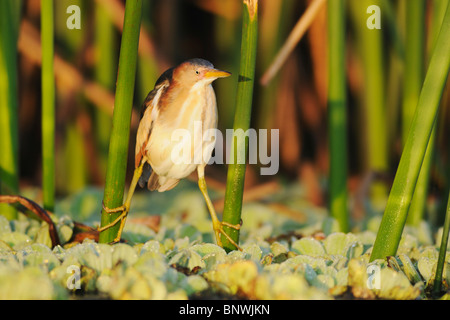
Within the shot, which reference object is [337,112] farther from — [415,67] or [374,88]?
[374,88]

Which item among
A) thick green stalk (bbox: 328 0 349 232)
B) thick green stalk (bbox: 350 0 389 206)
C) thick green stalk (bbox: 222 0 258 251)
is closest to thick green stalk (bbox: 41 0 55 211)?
thick green stalk (bbox: 222 0 258 251)

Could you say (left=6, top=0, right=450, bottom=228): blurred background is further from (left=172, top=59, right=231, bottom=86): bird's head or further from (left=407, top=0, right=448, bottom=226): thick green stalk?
(left=172, top=59, right=231, bottom=86): bird's head

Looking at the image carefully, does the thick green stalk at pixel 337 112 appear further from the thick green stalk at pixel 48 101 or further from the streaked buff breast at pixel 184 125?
the thick green stalk at pixel 48 101

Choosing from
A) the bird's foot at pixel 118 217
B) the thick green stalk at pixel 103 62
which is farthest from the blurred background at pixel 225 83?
the bird's foot at pixel 118 217

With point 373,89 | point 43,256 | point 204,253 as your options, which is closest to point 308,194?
point 373,89

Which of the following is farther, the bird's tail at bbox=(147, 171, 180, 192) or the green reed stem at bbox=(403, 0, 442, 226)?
the green reed stem at bbox=(403, 0, 442, 226)

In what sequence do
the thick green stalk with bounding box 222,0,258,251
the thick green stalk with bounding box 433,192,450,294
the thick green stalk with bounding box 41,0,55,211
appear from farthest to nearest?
the thick green stalk with bounding box 41,0,55,211 < the thick green stalk with bounding box 222,0,258,251 < the thick green stalk with bounding box 433,192,450,294
